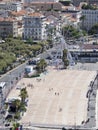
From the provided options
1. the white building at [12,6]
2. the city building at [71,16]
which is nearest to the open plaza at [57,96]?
the city building at [71,16]

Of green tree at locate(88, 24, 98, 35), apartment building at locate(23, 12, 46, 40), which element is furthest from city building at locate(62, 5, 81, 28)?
apartment building at locate(23, 12, 46, 40)

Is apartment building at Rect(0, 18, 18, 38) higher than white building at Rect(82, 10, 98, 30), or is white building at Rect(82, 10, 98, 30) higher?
apartment building at Rect(0, 18, 18, 38)

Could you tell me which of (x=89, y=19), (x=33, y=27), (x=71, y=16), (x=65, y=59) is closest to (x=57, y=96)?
(x=65, y=59)

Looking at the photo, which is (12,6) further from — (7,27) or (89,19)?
(7,27)

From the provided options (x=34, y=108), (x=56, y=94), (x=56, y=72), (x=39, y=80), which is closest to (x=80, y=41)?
(x=56, y=72)

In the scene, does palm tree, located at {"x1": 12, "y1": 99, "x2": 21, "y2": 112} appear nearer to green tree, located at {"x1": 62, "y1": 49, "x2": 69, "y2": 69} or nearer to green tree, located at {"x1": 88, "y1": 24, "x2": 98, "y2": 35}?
green tree, located at {"x1": 62, "y1": 49, "x2": 69, "y2": 69}
